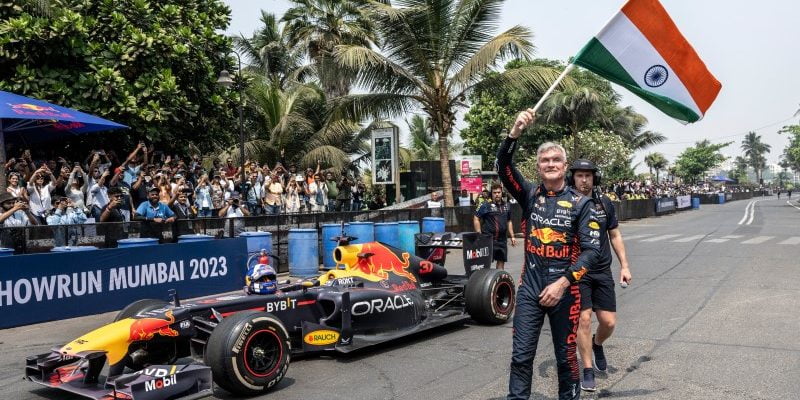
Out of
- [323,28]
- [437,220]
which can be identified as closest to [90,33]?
[437,220]

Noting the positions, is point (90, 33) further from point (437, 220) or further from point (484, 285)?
point (484, 285)

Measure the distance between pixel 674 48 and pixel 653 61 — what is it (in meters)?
0.27

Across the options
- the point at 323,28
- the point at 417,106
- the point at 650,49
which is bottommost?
the point at 650,49

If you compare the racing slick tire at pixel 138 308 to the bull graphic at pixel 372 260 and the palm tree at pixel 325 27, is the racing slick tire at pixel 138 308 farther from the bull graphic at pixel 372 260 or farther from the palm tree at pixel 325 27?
the palm tree at pixel 325 27

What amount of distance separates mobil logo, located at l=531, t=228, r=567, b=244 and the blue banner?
25.2ft

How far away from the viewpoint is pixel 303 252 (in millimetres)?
13922

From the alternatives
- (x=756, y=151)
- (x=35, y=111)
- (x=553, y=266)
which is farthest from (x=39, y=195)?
(x=756, y=151)

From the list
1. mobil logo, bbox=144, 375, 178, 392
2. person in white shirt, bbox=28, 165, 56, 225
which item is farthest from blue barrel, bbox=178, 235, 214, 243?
mobil logo, bbox=144, 375, 178, 392

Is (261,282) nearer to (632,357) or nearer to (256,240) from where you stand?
(632,357)

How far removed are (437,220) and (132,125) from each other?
8.30m

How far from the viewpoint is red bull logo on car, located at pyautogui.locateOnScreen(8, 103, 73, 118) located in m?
11.7

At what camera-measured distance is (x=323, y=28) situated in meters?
28.0

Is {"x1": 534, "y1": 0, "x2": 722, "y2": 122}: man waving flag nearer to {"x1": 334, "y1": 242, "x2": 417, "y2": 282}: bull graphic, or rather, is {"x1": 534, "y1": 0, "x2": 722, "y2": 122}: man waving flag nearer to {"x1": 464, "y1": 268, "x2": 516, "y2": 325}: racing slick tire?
{"x1": 464, "y1": 268, "x2": 516, "y2": 325}: racing slick tire

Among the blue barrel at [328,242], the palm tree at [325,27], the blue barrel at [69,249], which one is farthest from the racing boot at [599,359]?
the palm tree at [325,27]
